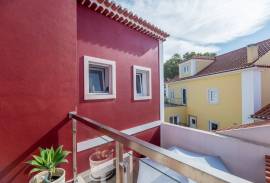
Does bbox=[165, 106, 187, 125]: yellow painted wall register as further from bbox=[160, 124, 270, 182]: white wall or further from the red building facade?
the red building facade

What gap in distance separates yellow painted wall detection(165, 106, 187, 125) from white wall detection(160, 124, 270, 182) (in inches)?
380

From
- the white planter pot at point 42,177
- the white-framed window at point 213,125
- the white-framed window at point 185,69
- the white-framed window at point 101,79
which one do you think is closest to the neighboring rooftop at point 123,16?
the white-framed window at point 101,79

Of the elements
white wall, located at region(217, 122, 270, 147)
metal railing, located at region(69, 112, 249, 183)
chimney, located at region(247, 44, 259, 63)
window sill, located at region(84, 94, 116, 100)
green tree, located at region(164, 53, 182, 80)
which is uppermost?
green tree, located at region(164, 53, 182, 80)

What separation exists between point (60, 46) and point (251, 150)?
5.08 metres

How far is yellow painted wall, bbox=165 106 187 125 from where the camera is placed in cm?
1512

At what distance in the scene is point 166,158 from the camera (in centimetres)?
91

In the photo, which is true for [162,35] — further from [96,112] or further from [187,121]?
[187,121]

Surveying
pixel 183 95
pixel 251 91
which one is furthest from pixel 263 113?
pixel 183 95

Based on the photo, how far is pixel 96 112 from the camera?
11.9ft

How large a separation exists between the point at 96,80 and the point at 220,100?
35.3 ft

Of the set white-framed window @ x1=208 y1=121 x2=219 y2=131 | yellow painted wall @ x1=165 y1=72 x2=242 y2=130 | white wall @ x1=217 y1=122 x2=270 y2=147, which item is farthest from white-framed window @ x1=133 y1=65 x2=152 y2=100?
white-framed window @ x1=208 y1=121 x2=219 y2=131

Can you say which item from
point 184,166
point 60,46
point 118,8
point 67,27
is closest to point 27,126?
point 60,46

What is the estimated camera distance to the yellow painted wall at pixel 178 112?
15117mm

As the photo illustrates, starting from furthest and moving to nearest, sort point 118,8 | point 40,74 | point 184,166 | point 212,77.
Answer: point 212,77, point 118,8, point 40,74, point 184,166
